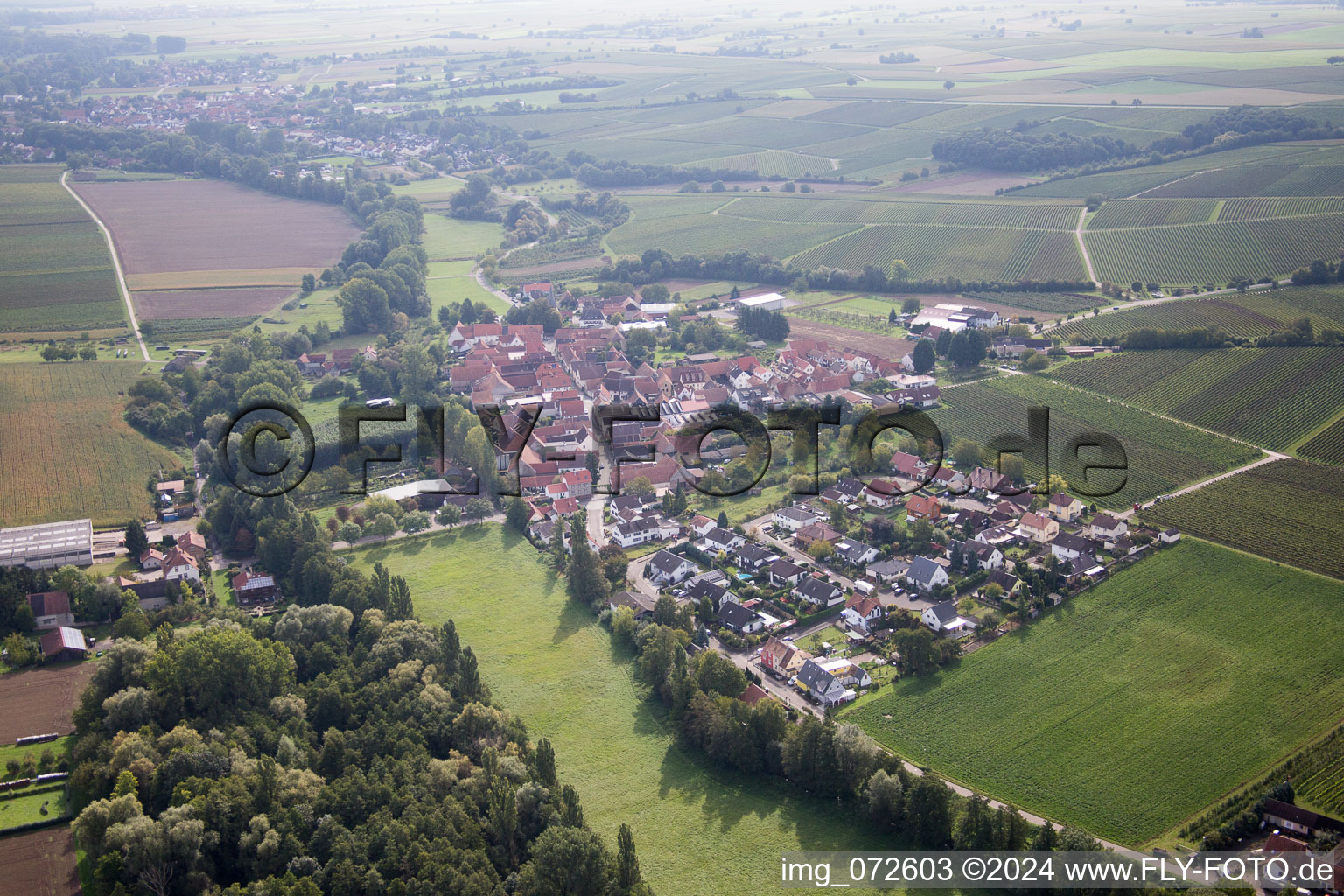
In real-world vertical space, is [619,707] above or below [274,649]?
below

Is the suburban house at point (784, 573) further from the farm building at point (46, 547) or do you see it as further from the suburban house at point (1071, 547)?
the farm building at point (46, 547)

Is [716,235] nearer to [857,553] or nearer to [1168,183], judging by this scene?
[1168,183]

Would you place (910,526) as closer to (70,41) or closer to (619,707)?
(619,707)

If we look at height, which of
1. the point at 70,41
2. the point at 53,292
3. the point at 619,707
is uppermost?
the point at 70,41

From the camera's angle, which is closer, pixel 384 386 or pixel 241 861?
pixel 241 861

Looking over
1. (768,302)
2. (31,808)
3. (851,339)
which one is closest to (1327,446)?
(851,339)

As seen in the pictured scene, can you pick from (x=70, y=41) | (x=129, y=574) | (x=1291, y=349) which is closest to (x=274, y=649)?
(x=129, y=574)

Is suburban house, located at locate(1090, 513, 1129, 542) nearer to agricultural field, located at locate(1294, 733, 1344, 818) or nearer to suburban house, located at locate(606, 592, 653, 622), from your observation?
agricultural field, located at locate(1294, 733, 1344, 818)
